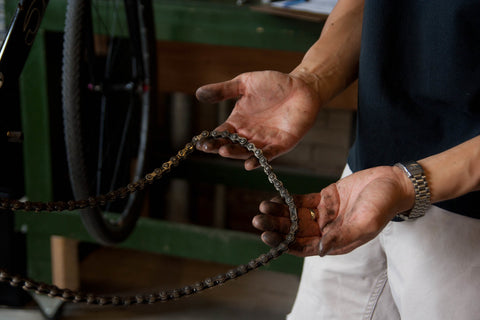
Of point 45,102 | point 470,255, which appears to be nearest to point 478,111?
point 470,255

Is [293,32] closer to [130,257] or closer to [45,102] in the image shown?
[45,102]

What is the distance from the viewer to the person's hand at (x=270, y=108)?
749mm

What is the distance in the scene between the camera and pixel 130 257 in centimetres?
208

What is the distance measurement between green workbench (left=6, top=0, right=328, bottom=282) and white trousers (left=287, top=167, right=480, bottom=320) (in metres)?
0.65

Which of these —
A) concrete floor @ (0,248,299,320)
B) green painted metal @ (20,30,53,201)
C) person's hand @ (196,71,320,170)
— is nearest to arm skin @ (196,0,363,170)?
person's hand @ (196,71,320,170)

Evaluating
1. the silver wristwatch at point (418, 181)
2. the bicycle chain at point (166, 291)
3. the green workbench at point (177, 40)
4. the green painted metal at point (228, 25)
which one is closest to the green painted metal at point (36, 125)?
the green workbench at point (177, 40)

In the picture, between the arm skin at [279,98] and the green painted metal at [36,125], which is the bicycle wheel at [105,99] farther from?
the arm skin at [279,98]

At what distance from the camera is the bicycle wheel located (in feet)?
3.72

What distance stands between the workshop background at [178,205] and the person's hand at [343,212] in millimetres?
796

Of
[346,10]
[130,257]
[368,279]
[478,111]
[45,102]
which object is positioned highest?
[346,10]

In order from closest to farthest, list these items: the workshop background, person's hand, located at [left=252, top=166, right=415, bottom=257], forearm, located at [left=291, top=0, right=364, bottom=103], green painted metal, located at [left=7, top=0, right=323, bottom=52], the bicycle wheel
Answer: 1. person's hand, located at [left=252, top=166, right=415, bottom=257]
2. forearm, located at [left=291, top=0, right=364, bottom=103]
3. the bicycle wheel
4. green painted metal, located at [left=7, top=0, right=323, bottom=52]
5. the workshop background

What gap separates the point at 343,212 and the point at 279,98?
0.70 ft

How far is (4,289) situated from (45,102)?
64cm

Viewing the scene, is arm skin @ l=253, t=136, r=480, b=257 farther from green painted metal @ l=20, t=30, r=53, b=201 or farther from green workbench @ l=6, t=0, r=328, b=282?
green painted metal @ l=20, t=30, r=53, b=201
